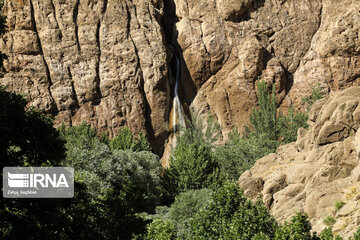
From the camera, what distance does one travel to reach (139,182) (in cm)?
3516

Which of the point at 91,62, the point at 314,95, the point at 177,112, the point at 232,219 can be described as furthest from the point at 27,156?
the point at 314,95

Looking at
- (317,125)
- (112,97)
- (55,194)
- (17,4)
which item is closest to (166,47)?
(112,97)

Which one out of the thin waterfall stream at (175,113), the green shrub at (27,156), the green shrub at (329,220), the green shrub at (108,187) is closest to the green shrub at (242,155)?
the green shrub at (108,187)

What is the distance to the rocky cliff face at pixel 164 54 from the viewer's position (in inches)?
1895

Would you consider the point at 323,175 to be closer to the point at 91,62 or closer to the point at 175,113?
the point at 175,113

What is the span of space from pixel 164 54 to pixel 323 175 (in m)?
33.9

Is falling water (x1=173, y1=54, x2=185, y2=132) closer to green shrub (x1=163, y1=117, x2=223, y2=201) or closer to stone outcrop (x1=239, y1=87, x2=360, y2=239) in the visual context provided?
green shrub (x1=163, y1=117, x2=223, y2=201)

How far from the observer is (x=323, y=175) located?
69.8 feet

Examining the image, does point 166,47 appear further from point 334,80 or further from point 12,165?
point 12,165

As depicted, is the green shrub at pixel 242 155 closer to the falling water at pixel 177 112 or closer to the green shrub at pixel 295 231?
the falling water at pixel 177 112

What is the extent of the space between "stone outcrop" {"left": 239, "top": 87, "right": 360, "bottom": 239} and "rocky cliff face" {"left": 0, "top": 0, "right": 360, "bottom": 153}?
2665 centimetres

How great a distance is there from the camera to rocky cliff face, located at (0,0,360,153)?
48125 millimetres

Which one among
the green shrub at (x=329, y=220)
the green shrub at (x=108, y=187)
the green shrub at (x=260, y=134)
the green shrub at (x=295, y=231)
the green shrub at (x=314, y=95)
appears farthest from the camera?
the green shrub at (x=314, y=95)

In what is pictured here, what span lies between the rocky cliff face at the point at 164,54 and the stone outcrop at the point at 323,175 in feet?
87.4
